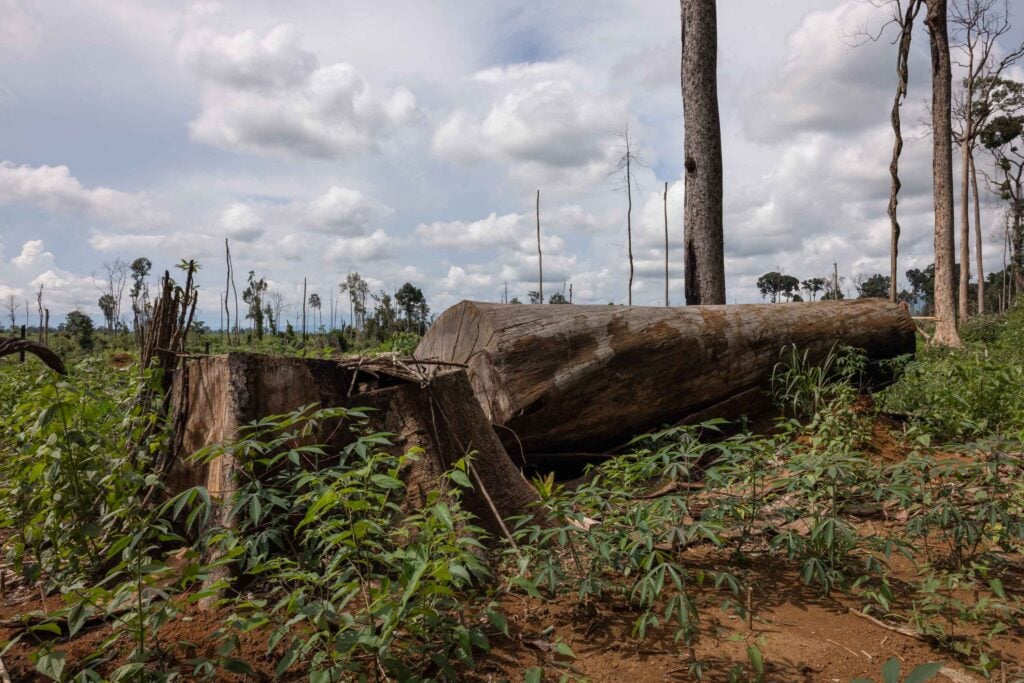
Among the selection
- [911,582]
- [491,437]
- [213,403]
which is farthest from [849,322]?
[213,403]

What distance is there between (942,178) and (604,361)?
10.0 m

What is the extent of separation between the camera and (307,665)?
6.15 feet

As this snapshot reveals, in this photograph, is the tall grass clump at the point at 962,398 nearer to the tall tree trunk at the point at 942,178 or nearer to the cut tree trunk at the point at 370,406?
the cut tree trunk at the point at 370,406

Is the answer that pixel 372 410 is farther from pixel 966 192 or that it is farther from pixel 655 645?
pixel 966 192

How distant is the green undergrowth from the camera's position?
1623 mm

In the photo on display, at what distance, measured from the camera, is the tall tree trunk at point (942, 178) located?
10.5m

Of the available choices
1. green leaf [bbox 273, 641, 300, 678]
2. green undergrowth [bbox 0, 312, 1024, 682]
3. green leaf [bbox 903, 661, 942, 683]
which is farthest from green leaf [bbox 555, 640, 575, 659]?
green leaf [bbox 903, 661, 942, 683]

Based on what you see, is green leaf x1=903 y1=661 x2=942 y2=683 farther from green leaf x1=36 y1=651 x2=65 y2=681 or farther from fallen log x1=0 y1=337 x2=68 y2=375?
fallen log x1=0 y1=337 x2=68 y2=375

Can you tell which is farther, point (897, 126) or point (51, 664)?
point (897, 126)

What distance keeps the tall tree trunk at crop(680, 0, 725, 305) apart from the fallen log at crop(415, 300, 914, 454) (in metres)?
1.37

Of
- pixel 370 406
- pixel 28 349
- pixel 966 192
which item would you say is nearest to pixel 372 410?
pixel 370 406

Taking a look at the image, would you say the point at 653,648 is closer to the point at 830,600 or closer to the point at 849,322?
the point at 830,600

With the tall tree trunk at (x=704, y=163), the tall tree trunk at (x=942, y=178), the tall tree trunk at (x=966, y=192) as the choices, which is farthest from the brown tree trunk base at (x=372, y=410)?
the tall tree trunk at (x=966, y=192)

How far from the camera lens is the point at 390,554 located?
1688 millimetres
